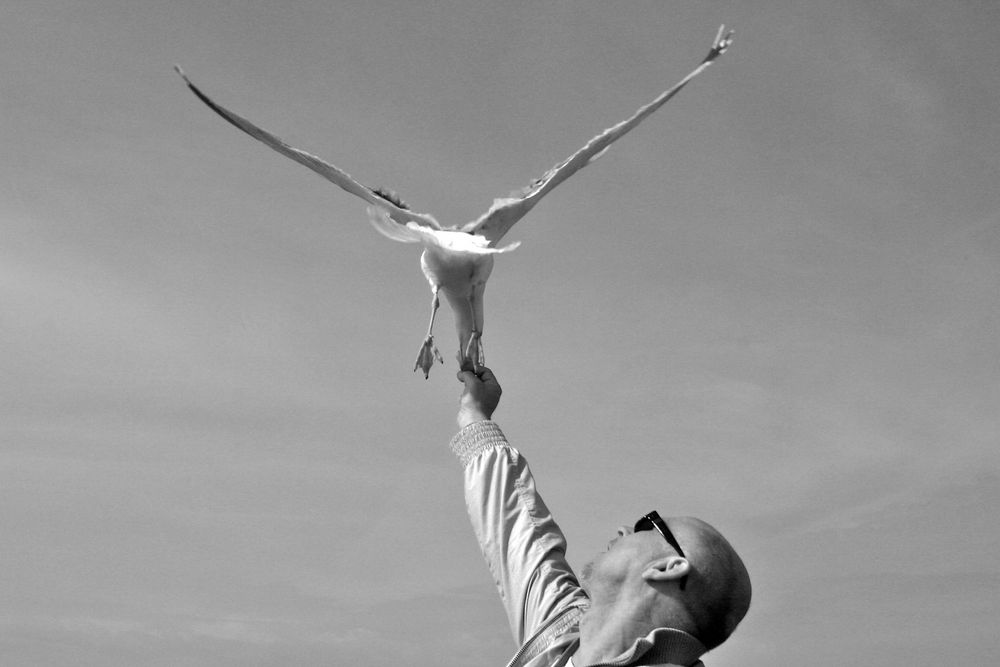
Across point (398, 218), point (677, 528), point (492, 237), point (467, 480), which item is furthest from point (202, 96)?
point (677, 528)

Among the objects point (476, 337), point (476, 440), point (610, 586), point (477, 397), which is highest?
point (476, 337)

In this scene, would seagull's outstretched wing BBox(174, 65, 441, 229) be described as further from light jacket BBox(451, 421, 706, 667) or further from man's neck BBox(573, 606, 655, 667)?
man's neck BBox(573, 606, 655, 667)

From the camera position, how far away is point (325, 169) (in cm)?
482

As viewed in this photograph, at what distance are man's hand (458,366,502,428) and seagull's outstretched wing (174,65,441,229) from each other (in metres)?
0.80

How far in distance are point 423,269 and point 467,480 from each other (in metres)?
1.24

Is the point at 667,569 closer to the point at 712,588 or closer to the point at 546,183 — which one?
the point at 712,588

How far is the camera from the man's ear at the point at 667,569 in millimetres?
3299

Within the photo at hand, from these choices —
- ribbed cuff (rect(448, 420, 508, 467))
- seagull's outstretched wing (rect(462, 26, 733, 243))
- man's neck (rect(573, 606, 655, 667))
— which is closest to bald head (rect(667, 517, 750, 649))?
man's neck (rect(573, 606, 655, 667))

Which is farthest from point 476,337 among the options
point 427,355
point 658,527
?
point 658,527

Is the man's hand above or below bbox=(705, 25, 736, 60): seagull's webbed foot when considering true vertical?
below

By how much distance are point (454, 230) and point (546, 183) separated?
1.59ft

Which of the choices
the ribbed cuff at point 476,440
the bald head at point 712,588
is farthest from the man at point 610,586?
the ribbed cuff at point 476,440

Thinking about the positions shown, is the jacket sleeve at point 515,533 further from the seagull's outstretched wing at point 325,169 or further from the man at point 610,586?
the seagull's outstretched wing at point 325,169

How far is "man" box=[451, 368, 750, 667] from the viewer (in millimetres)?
3322
